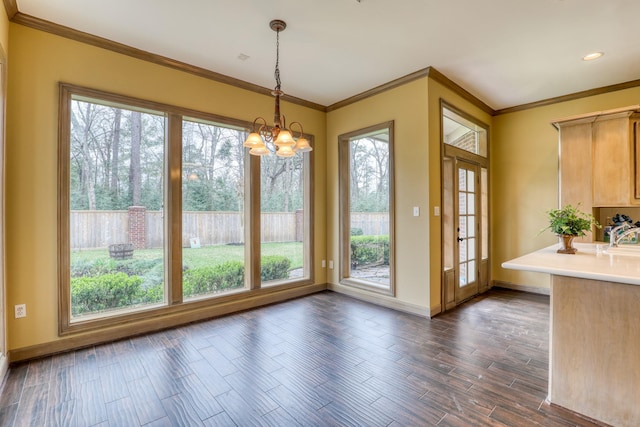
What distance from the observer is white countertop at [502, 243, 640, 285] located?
5.56 ft

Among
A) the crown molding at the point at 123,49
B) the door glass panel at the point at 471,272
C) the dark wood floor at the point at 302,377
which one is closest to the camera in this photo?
the dark wood floor at the point at 302,377

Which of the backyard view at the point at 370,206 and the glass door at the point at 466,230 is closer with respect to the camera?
the glass door at the point at 466,230

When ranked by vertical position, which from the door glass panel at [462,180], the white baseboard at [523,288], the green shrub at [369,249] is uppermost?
the door glass panel at [462,180]

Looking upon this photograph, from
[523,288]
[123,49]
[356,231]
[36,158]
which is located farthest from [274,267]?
[523,288]

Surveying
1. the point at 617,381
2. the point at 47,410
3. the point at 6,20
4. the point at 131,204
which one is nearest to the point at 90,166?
the point at 131,204

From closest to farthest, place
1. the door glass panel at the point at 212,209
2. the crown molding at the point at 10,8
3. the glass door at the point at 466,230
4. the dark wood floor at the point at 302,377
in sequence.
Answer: the dark wood floor at the point at 302,377, the crown molding at the point at 10,8, the door glass panel at the point at 212,209, the glass door at the point at 466,230

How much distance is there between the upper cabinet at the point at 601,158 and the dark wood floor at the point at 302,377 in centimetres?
157

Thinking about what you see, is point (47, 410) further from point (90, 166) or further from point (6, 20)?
point (6, 20)

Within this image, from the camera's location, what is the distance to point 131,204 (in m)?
3.26

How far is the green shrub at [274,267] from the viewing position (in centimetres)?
430

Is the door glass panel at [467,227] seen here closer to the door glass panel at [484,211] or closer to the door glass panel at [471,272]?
the door glass panel at [471,272]

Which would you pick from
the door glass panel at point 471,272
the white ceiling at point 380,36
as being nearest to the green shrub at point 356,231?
the door glass panel at point 471,272

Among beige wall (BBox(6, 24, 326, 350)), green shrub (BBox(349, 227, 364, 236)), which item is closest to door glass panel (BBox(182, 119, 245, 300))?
beige wall (BBox(6, 24, 326, 350))

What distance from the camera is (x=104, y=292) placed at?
10.2 ft
